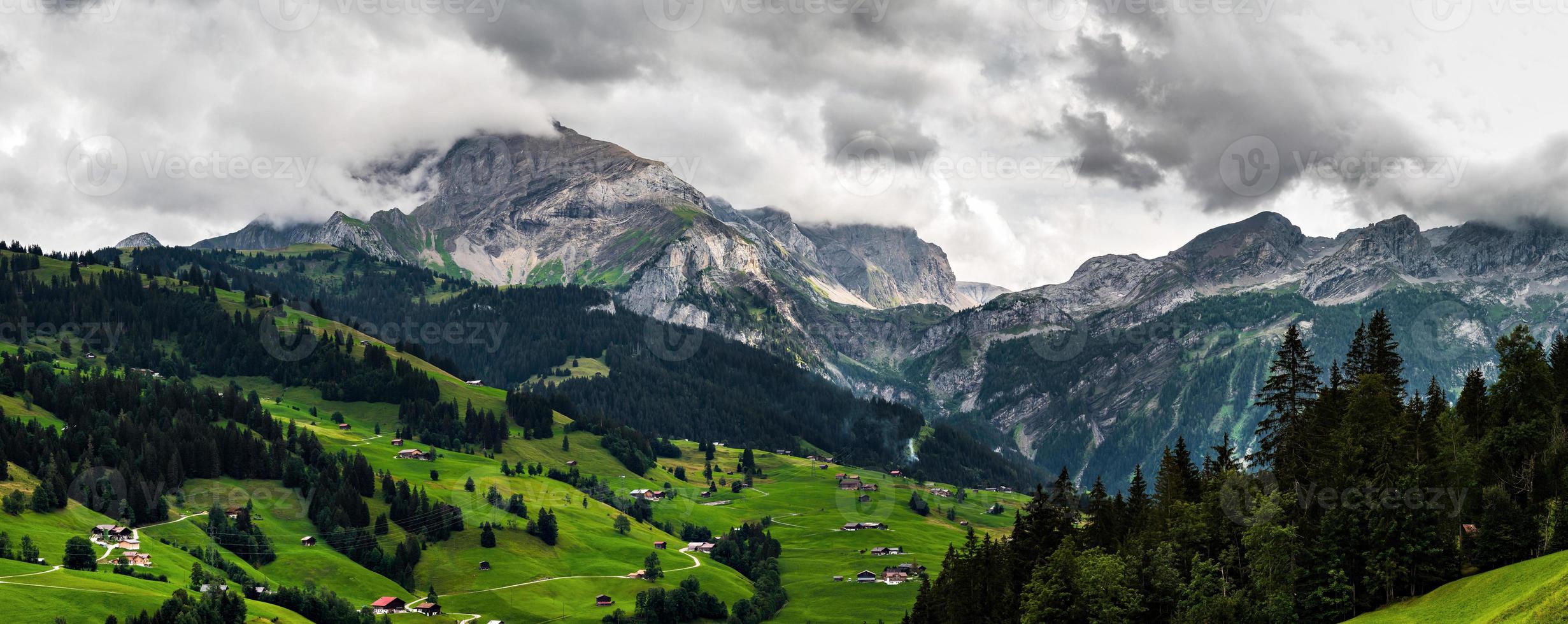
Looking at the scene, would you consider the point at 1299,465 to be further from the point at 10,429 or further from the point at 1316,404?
the point at 10,429

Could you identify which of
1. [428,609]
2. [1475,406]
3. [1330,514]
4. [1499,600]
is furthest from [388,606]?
[1499,600]

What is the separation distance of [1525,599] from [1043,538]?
51.6 meters

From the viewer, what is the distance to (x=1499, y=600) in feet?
244

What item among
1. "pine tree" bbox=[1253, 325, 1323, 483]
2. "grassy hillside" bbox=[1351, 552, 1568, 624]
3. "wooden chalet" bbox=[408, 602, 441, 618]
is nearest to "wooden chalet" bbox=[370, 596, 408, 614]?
"wooden chalet" bbox=[408, 602, 441, 618]

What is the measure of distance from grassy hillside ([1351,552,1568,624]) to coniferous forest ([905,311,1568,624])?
349 centimetres

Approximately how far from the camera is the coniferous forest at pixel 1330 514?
86562mm

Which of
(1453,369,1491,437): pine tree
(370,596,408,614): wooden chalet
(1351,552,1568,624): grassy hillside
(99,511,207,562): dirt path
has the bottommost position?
(370,596,408,614): wooden chalet

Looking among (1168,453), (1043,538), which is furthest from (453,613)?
(1168,453)

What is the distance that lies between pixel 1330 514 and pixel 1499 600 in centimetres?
1625

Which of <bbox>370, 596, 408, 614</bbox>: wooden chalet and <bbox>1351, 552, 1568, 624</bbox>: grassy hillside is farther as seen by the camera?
<bbox>370, 596, 408, 614</bbox>: wooden chalet

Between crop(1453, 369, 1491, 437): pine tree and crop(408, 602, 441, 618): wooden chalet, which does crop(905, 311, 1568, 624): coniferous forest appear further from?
crop(408, 602, 441, 618): wooden chalet

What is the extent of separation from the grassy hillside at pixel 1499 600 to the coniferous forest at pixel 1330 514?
349cm

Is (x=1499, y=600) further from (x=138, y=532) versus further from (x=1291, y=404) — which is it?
(x=138, y=532)

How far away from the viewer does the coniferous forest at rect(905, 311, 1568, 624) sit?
284ft
